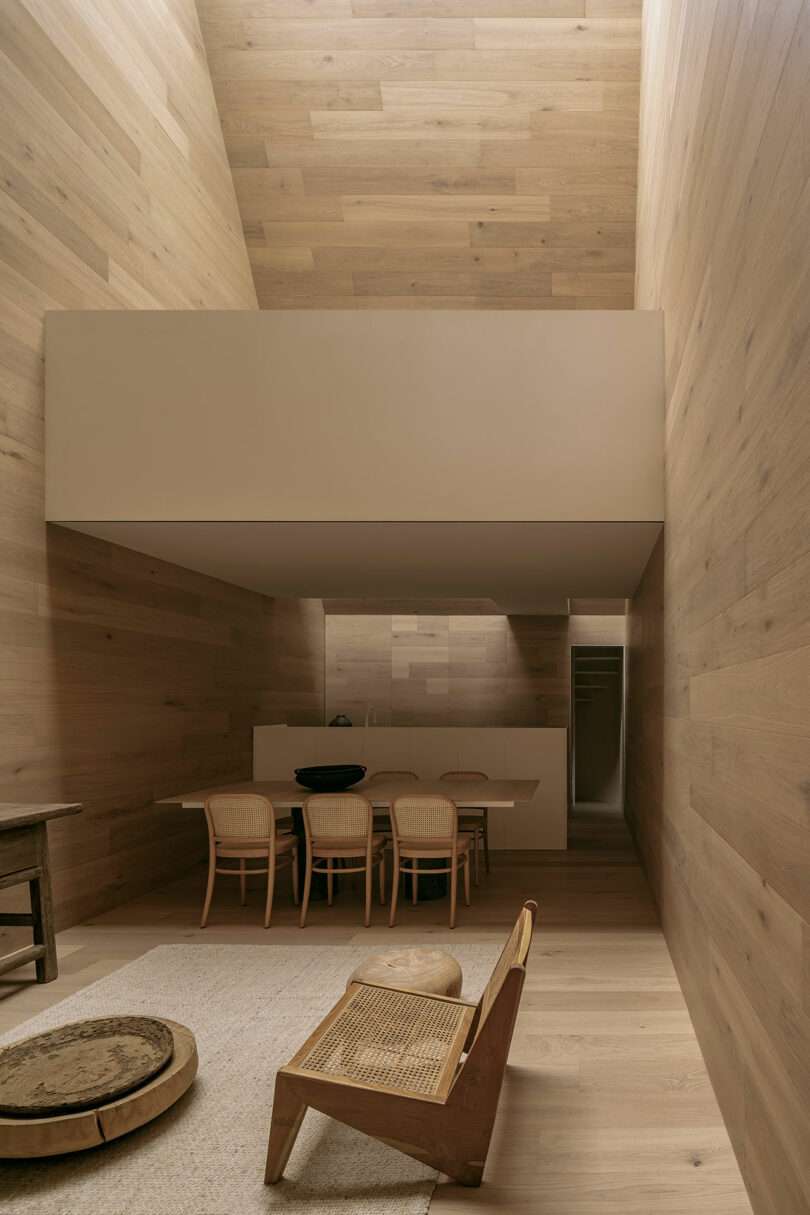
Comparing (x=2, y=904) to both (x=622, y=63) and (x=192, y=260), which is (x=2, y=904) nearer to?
(x=192, y=260)

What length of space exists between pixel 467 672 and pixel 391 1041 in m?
7.93

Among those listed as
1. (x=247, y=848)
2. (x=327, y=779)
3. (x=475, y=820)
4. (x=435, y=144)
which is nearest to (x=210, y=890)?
(x=247, y=848)

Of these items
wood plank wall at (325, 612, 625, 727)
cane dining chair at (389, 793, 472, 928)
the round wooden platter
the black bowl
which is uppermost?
wood plank wall at (325, 612, 625, 727)

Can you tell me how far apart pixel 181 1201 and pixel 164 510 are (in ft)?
10.9

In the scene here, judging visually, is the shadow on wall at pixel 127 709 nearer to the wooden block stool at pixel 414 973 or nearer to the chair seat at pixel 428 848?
the chair seat at pixel 428 848

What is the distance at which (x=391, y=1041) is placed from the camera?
2684 mm

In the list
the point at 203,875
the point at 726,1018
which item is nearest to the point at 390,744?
the point at 203,875

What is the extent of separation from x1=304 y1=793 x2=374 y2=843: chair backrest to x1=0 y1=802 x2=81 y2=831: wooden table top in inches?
56.4

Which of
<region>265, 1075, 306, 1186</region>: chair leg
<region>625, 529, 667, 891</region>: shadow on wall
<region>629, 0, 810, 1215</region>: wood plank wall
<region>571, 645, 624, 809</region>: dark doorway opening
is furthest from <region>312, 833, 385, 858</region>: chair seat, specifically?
<region>571, 645, 624, 809</region>: dark doorway opening

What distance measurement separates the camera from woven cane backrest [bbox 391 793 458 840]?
514 cm

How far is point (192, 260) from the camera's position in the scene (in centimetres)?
641

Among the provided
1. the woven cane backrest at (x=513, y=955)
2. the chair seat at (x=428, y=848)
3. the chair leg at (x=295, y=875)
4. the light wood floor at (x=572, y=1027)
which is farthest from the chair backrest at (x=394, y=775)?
the woven cane backrest at (x=513, y=955)

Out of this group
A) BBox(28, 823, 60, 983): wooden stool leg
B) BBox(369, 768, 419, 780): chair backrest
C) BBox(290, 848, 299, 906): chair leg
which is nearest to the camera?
BBox(28, 823, 60, 983): wooden stool leg

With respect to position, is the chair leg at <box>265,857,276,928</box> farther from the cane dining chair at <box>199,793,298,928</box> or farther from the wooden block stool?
the wooden block stool
